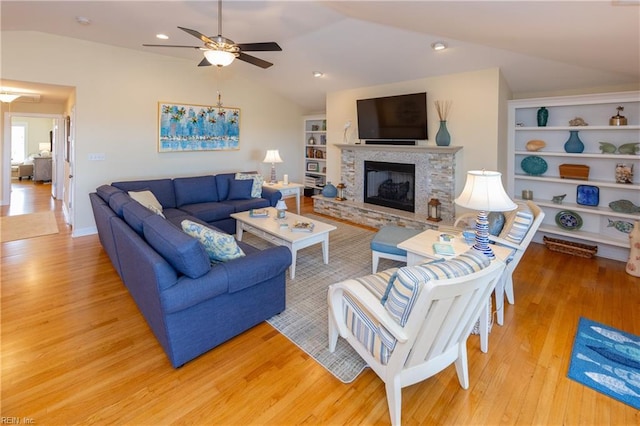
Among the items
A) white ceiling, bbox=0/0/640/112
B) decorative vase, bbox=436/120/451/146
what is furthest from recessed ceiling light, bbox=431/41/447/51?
decorative vase, bbox=436/120/451/146

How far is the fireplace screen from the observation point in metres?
5.61

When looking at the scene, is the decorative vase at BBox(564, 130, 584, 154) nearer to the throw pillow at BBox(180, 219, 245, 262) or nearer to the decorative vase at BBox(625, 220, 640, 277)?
the decorative vase at BBox(625, 220, 640, 277)

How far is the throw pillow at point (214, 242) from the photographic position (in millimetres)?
2459

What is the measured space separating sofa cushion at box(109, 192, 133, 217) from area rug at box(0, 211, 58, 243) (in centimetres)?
254

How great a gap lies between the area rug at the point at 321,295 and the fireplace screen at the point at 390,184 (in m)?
0.91

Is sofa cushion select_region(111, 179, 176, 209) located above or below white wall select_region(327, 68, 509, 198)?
below

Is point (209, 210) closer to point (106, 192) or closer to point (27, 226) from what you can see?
point (106, 192)

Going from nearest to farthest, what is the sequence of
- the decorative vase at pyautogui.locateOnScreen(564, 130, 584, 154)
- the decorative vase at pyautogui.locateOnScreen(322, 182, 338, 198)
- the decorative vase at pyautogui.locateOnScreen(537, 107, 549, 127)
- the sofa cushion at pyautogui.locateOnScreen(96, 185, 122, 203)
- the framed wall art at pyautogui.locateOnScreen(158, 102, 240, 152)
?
the sofa cushion at pyautogui.locateOnScreen(96, 185, 122, 203) < the decorative vase at pyautogui.locateOnScreen(564, 130, 584, 154) < the decorative vase at pyautogui.locateOnScreen(537, 107, 549, 127) < the framed wall art at pyautogui.locateOnScreen(158, 102, 240, 152) < the decorative vase at pyautogui.locateOnScreen(322, 182, 338, 198)

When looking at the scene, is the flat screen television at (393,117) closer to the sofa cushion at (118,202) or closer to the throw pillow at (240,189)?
the throw pillow at (240,189)

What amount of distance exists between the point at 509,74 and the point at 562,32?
6.34 feet

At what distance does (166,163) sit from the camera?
584 centimetres

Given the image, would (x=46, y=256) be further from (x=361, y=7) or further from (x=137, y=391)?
(x=361, y=7)

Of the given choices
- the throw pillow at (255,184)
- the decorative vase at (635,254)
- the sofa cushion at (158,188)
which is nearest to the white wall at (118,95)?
the sofa cushion at (158,188)

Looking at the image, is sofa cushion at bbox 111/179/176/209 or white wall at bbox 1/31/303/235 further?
sofa cushion at bbox 111/179/176/209
